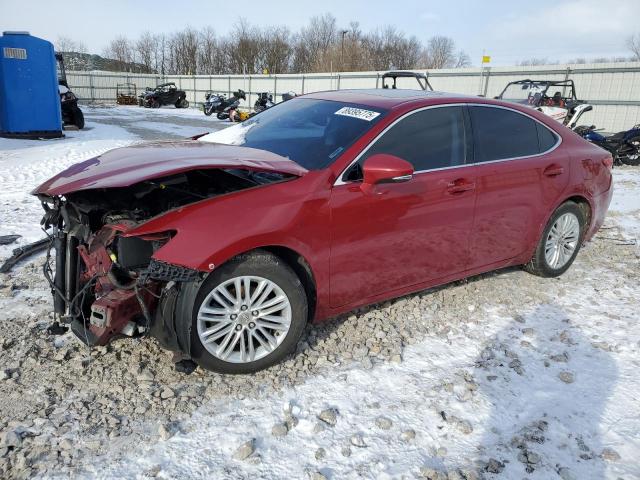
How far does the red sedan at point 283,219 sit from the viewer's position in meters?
2.67

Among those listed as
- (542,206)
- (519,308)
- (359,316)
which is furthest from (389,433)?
(542,206)

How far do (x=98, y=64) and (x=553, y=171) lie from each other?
2341 inches

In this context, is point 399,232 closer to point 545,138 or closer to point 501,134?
point 501,134

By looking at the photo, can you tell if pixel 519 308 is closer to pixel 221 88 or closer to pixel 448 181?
pixel 448 181

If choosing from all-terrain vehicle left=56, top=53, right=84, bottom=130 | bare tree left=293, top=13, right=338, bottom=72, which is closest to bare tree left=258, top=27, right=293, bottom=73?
bare tree left=293, top=13, right=338, bottom=72

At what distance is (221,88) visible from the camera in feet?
109

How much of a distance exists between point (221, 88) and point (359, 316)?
32.1 metres

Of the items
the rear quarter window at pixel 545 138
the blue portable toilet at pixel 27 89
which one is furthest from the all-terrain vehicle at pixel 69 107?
the rear quarter window at pixel 545 138

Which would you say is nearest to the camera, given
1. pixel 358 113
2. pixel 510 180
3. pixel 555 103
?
pixel 358 113

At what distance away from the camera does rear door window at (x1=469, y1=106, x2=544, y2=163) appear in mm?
3782

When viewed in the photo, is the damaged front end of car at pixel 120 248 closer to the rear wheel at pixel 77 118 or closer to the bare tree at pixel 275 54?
the rear wheel at pixel 77 118

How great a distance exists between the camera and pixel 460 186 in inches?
140

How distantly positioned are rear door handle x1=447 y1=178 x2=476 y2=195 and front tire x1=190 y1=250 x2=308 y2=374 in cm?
135

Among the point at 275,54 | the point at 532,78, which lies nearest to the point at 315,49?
the point at 275,54
